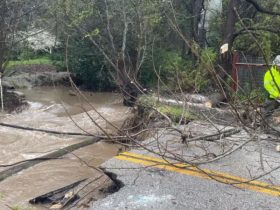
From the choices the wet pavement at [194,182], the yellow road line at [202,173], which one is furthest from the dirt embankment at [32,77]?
the wet pavement at [194,182]

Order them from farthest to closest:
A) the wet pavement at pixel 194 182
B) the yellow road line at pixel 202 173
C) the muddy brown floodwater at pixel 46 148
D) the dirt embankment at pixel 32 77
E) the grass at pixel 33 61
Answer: the grass at pixel 33 61
the dirt embankment at pixel 32 77
the muddy brown floodwater at pixel 46 148
the yellow road line at pixel 202 173
the wet pavement at pixel 194 182

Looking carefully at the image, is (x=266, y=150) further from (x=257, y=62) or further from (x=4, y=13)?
(x=4, y=13)

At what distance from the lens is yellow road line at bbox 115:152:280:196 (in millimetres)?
4566

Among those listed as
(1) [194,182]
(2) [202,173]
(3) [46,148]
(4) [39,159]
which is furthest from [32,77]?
(1) [194,182]

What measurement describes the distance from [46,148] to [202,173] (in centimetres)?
372

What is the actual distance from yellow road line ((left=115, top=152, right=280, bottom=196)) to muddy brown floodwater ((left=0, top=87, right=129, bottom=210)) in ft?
2.97

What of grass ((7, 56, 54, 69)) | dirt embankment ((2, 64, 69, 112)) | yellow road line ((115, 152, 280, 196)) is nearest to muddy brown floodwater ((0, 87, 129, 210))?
yellow road line ((115, 152, 280, 196))

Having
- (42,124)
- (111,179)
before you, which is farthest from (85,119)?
(111,179)

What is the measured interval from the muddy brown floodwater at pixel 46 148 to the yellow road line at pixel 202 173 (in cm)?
91

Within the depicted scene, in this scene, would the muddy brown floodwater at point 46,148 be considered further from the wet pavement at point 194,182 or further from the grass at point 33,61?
the grass at point 33,61

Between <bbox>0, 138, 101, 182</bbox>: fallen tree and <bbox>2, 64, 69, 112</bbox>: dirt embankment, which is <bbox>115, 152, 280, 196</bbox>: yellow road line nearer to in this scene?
<bbox>0, 138, 101, 182</bbox>: fallen tree

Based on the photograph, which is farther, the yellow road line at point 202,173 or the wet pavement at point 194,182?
the yellow road line at point 202,173

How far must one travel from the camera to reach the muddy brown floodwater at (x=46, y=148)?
19.1ft

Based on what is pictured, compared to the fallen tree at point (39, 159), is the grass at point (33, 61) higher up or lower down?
higher up
